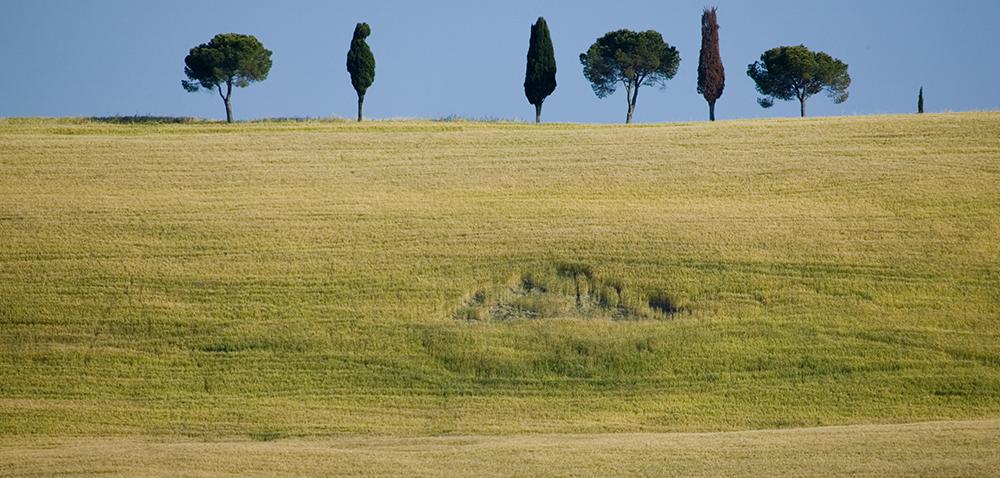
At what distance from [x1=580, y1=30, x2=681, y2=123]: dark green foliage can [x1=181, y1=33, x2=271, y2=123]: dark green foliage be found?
15834 mm

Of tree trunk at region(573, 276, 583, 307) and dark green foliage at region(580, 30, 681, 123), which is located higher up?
dark green foliage at region(580, 30, 681, 123)

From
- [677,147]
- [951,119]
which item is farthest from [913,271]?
[951,119]

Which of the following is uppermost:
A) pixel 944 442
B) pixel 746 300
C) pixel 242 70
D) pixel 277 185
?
pixel 242 70

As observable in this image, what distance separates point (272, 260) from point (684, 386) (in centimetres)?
1222

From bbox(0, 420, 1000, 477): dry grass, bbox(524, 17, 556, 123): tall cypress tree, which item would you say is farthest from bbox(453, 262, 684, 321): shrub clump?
bbox(524, 17, 556, 123): tall cypress tree

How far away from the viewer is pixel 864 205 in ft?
144

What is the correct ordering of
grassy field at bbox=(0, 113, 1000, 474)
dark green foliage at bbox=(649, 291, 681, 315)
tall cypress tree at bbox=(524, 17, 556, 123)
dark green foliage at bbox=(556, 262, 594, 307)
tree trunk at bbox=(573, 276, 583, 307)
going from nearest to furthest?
grassy field at bbox=(0, 113, 1000, 474), dark green foliage at bbox=(649, 291, 681, 315), tree trunk at bbox=(573, 276, 583, 307), dark green foliage at bbox=(556, 262, 594, 307), tall cypress tree at bbox=(524, 17, 556, 123)

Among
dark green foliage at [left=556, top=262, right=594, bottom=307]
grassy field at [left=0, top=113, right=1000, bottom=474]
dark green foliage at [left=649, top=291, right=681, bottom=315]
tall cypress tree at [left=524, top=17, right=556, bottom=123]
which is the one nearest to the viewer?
grassy field at [left=0, top=113, right=1000, bottom=474]

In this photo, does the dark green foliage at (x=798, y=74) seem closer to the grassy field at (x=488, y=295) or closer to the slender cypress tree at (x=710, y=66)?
the slender cypress tree at (x=710, y=66)

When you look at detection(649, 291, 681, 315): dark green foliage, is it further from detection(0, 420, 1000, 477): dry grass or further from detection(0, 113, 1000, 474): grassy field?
detection(0, 420, 1000, 477): dry grass

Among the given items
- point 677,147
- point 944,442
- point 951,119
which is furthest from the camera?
point 951,119

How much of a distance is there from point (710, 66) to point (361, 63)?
Answer: 16054 millimetres

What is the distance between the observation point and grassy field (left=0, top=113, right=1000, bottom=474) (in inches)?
1289

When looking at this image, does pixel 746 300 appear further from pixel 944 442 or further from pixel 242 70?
pixel 242 70
